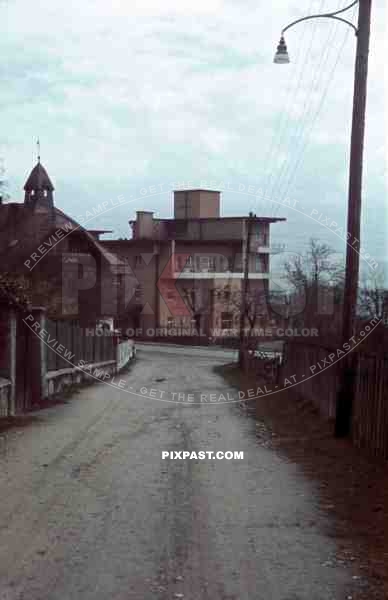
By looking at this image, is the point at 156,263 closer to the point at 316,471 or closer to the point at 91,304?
the point at 91,304

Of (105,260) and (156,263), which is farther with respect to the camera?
(156,263)

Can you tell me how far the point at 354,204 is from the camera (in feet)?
41.7

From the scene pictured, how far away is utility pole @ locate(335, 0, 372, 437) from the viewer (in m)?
12.6

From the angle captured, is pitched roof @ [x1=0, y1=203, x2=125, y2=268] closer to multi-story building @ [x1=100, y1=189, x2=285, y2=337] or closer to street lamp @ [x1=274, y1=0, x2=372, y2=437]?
multi-story building @ [x1=100, y1=189, x2=285, y2=337]

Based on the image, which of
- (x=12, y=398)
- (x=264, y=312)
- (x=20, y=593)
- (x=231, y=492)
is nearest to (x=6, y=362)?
(x=12, y=398)

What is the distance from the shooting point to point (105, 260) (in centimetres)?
4344

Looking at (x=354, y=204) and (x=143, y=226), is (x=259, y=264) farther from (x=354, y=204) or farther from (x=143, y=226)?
(x=354, y=204)

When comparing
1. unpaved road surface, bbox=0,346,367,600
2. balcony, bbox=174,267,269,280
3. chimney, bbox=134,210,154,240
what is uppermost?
chimney, bbox=134,210,154,240

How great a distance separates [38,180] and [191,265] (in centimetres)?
1467

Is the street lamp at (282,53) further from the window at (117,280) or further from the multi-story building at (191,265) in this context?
the multi-story building at (191,265)

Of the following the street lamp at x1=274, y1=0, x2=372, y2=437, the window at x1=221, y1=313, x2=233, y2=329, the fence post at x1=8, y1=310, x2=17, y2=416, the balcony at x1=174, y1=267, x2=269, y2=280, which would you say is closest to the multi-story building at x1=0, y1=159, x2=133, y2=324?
the fence post at x1=8, y1=310, x2=17, y2=416

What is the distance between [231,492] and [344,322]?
4.60 meters

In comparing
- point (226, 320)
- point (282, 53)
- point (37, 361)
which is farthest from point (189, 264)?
point (282, 53)

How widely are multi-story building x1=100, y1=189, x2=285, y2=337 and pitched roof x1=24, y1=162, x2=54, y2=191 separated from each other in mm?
8354
